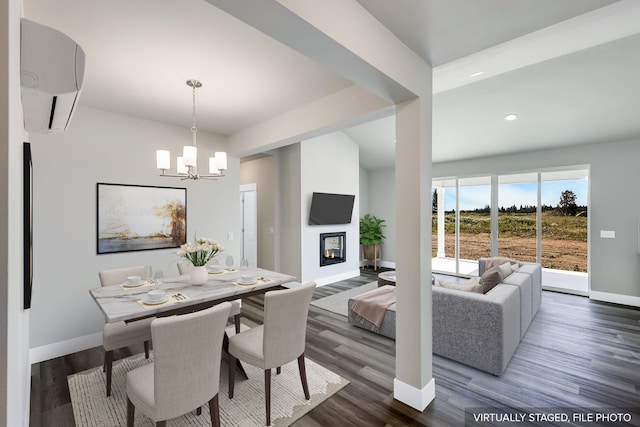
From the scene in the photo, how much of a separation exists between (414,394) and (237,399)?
1378 millimetres

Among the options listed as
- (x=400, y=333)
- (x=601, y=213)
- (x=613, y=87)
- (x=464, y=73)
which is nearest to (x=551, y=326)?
(x=601, y=213)

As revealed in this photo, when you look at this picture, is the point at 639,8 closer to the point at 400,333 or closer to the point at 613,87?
the point at 613,87

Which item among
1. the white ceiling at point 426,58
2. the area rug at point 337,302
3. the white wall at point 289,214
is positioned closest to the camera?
the white ceiling at point 426,58

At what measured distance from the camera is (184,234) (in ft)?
12.9

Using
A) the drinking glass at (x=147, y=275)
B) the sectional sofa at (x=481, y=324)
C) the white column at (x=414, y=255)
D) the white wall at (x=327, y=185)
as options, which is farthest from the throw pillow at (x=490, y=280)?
the drinking glass at (x=147, y=275)

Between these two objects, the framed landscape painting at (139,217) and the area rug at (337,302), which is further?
the area rug at (337,302)

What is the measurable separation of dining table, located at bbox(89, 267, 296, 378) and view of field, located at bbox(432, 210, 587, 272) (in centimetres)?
Answer: 498

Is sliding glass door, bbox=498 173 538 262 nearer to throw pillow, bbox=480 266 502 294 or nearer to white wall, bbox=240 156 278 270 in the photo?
throw pillow, bbox=480 266 502 294

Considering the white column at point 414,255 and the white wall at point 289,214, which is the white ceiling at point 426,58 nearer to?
the white column at point 414,255

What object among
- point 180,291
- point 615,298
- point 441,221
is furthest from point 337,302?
point 615,298

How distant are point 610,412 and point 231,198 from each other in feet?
15.0

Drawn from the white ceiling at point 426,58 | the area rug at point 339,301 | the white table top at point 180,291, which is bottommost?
the area rug at point 339,301

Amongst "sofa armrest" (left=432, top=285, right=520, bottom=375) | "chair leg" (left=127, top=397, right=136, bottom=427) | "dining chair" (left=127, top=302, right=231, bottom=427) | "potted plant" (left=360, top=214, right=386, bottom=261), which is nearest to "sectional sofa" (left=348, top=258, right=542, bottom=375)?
"sofa armrest" (left=432, top=285, right=520, bottom=375)

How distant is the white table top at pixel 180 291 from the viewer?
1.98 m
